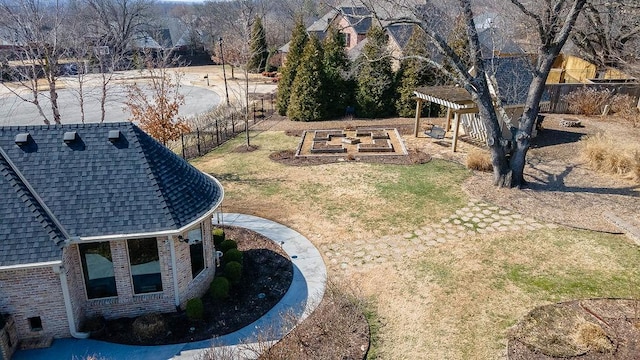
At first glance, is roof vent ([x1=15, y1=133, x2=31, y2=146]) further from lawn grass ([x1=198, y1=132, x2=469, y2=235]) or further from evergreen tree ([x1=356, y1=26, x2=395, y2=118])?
evergreen tree ([x1=356, y1=26, x2=395, y2=118])

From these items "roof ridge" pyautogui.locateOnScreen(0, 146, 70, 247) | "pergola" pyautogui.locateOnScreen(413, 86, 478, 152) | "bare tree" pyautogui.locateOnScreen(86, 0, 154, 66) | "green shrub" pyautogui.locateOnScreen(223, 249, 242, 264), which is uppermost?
"bare tree" pyautogui.locateOnScreen(86, 0, 154, 66)

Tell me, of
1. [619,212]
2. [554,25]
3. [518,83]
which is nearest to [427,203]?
[619,212]

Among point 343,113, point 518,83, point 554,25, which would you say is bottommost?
point 343,113

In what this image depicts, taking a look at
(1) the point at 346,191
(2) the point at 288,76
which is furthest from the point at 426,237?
(2) the point at 288,76

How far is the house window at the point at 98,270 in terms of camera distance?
970cm

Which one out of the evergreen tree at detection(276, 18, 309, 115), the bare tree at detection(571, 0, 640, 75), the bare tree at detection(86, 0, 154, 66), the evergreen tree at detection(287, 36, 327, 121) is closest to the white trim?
the bare tree at detection(571, 0, 640, 75)

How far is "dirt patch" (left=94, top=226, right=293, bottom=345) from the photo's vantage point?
378 inches

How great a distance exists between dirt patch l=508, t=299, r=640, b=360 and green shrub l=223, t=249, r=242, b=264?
6948 millimetres

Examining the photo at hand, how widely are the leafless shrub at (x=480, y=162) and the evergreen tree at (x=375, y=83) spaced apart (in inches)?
420

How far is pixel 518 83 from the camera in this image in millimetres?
23406

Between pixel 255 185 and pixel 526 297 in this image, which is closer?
pixel 526 297

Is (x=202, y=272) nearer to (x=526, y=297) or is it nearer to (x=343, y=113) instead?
(x=526, y=297)

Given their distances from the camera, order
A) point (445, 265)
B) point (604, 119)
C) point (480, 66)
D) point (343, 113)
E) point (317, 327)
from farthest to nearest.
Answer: point (343, 113) < point (604, 119) < point (480, 66) < point (445, 265) < point (317, 327)

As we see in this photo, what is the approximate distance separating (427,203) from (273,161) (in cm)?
818
